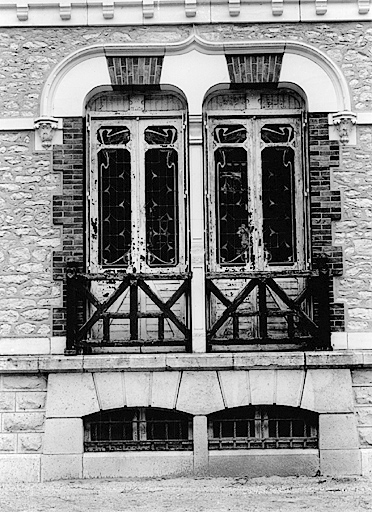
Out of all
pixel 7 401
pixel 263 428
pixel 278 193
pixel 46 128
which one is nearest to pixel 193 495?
pixel 263 428

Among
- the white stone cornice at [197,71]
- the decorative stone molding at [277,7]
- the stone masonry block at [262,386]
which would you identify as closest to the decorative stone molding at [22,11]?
the white stone cornice at [197,71]

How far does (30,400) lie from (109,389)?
2.89 ft

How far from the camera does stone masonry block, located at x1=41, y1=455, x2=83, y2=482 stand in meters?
8.88

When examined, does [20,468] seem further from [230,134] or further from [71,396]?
[230,134]

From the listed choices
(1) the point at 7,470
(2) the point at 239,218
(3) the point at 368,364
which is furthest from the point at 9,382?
(3) the point at 368,364

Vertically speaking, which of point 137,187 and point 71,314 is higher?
point 137,187

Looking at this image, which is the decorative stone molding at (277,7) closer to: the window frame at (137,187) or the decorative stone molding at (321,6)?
the decorative stone molding at (321,6)

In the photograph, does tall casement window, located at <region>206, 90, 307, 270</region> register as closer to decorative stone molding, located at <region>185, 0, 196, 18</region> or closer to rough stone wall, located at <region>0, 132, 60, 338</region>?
decorative stone molding, located at <region>185, 0, 196, 18</region>

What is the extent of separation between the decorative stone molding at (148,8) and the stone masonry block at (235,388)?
412 centimetres

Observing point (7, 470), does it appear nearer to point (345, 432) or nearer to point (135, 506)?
point (135, 506)

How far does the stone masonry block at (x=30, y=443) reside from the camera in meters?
9.02

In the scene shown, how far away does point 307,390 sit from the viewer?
8.98m

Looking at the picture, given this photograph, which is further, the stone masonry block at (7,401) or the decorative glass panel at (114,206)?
the decorative glass panel at (114,206)

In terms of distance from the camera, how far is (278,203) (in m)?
9.75
